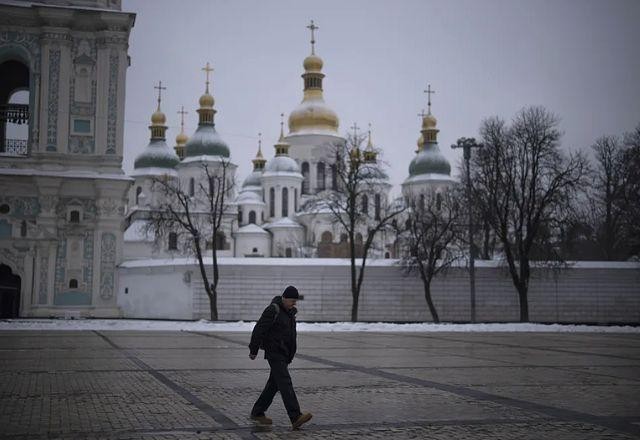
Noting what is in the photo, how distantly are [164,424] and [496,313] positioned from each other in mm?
34610

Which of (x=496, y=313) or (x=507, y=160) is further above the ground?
(x=507, y=160)

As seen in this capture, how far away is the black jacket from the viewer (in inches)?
367

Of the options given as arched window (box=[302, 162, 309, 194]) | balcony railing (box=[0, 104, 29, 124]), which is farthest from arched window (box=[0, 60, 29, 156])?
arched window (box=[302, 162, 309, 194])

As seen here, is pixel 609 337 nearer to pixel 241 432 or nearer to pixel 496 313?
pixel 496 313

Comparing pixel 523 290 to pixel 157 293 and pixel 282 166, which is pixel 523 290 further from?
pixel 282 166

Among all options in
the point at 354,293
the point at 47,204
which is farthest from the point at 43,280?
the point at 354,293

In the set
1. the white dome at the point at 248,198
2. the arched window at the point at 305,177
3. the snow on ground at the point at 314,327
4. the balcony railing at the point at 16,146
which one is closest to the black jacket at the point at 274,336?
the snow on ground at the point at 314,327

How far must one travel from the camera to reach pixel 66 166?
37.2 meters

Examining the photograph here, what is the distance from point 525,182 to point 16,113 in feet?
80.7

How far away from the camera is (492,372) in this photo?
15219 mm

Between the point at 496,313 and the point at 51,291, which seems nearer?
the point at 51,291

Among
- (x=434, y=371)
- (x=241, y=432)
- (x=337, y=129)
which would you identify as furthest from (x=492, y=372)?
(x=337, y=129)

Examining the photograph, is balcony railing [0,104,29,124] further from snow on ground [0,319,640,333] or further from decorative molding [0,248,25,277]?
snow on ground [0,319,640,333]

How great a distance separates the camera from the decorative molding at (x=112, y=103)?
124 feet
